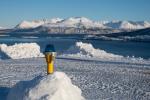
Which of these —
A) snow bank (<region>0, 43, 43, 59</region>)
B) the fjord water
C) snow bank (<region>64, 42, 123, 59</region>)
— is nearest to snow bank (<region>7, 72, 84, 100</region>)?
snow bank (<region>0, 43, 43, 59</region>)

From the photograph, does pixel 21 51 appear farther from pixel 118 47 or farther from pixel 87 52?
pixel 118 47

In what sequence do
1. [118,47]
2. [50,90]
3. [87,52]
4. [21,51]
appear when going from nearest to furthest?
[50,90]
[21,51]
[87,52]
[118,47]

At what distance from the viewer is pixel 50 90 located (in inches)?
365

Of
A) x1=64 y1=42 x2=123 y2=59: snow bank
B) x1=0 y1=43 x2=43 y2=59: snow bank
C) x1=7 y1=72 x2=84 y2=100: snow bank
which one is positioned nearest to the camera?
x1=7 y1=72 x2=84 y2=100: snow bank

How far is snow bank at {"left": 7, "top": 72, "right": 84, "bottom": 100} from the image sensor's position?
30.0ft

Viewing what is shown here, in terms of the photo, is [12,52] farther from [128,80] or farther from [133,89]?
[133,89]

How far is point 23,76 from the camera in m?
17.1

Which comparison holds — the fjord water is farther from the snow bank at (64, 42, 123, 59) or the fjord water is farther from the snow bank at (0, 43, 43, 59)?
the snow bank at (0, 43, 43, 59)

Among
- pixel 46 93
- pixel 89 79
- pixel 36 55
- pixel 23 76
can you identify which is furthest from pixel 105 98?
pixel 36 55

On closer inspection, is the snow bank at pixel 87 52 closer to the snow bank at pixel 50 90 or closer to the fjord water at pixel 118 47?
the fjord water at pixel 118 47

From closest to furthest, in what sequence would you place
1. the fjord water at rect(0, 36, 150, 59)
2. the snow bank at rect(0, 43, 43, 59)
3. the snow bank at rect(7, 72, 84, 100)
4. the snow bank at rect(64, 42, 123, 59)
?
the snow bank at rect(7, 72, 84, 100), the snow bank at rect(0, 43, 43, 59), the snow bank at rect(64, 42, 123, 59), the fjord water at rect(0, 36, 150, 59)

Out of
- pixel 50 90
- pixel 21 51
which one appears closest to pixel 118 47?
pixel 21 51

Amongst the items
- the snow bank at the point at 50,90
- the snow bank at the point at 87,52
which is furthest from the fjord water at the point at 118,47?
the snow bank at the point at 50,90

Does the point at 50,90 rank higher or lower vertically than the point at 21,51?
higher
